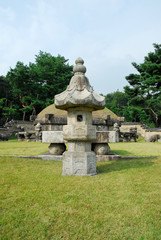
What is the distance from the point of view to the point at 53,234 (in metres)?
1.65

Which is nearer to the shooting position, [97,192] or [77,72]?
[97,192]

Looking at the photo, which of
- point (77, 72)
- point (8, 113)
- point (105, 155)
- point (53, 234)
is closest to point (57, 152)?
point (105, 155)

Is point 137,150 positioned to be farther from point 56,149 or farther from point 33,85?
point 33,85

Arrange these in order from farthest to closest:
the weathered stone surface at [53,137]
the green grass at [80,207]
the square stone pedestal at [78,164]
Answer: the weathered stone surface at [53,137] → the square stone pedestal at [78,164] → the green grass at [80,207]

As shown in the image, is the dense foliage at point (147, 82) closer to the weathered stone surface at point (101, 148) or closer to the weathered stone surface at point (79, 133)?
the weathered stone surface at point (101, 148)

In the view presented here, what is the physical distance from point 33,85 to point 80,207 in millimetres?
24243

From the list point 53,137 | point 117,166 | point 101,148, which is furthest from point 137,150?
point 53,137

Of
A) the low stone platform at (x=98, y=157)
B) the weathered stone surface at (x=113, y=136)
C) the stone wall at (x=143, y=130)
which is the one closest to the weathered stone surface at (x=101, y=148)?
the low stone platform at (x=98, y=157)

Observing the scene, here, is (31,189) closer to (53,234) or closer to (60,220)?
(60,220)

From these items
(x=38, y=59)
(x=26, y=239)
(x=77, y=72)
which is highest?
(x=38, y=59)

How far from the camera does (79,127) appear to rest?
371 centimetres

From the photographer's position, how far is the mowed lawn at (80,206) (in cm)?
169

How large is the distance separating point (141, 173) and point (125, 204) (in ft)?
5.38

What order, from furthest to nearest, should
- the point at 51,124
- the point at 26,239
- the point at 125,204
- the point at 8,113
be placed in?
the point at 8,113 < the point at 51,124 < the point at 125,204 < the point at 26,239
